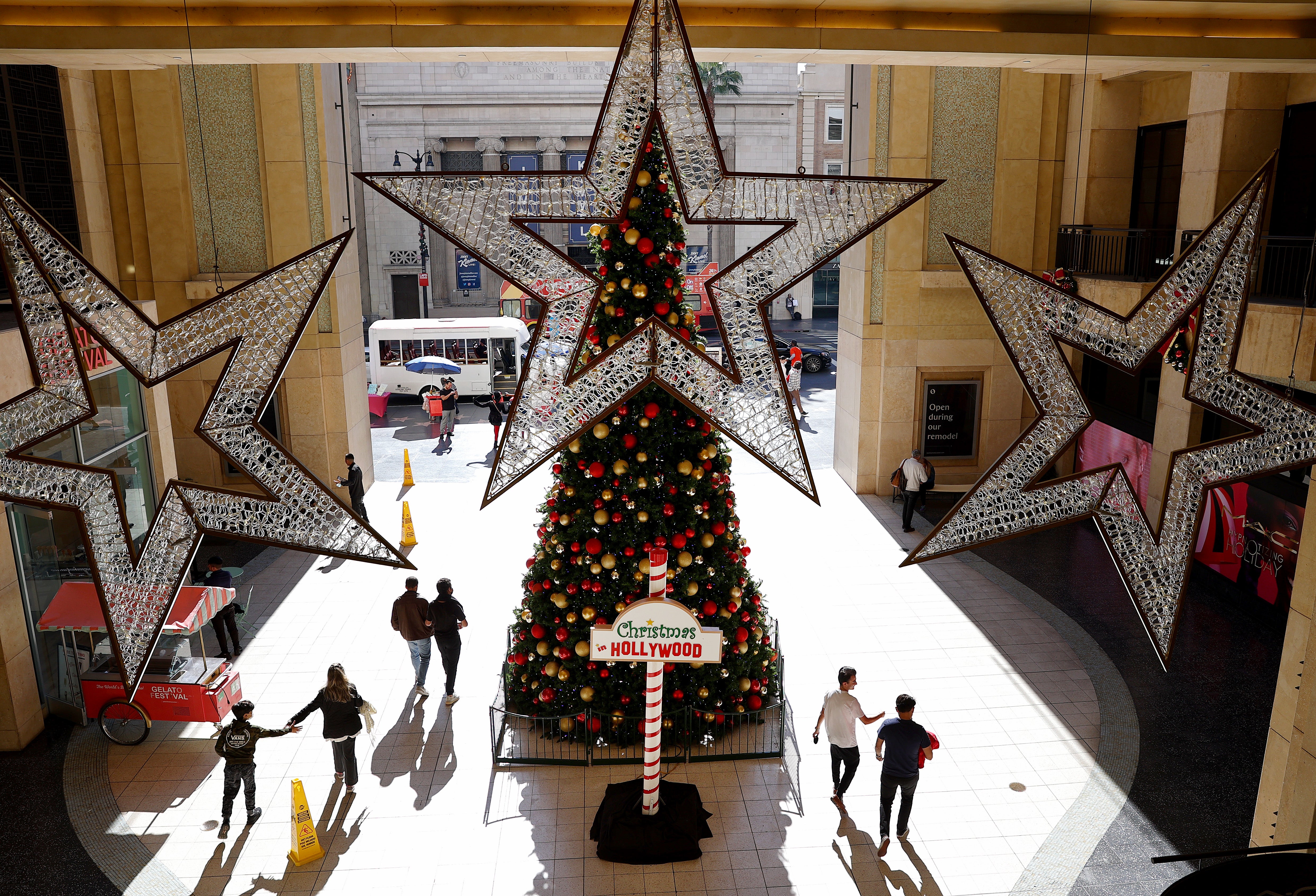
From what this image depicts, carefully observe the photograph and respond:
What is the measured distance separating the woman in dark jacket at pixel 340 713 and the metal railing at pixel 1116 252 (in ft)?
38.1

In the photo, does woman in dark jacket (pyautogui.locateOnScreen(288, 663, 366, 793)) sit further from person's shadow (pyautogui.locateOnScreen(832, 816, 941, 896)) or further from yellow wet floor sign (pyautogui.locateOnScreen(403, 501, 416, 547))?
yellow wet floor sign (pyautogui.locateOnScreen(403, 501, 416, 547))

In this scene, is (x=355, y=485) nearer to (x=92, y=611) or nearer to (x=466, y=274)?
(x=92, y=611)

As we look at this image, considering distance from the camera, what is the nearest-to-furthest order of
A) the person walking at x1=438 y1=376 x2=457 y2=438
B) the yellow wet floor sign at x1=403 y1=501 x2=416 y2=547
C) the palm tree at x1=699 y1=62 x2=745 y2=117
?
1. the yellow wet floor sign at x1=403 y1=501 x2=416 y2=547
2. the person walking at x1=438 y1=376 x2=457 y2=438
3. the palm tree at x1=699 y1=62 x2=745 y2=117

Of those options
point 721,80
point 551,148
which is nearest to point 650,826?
point 551,148

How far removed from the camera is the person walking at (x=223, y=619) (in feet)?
37.2

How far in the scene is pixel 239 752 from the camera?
8148 millimetres

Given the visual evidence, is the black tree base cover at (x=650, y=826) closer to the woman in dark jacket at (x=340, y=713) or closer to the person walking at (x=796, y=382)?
the woman in dark jacket at (x=340, y=713)

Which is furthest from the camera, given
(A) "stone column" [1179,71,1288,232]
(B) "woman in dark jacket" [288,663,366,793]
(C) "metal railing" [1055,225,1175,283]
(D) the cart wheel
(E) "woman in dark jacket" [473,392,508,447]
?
(E) "woman in dark jacket" [473,392,508,447]

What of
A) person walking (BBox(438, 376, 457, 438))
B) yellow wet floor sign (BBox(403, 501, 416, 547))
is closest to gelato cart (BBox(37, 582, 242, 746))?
yellow wet floor sign (BBox(403, 501, 416, 547))

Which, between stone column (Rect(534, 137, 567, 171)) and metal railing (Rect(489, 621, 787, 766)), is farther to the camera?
stone column (Rect(534, 137, 567, 171))

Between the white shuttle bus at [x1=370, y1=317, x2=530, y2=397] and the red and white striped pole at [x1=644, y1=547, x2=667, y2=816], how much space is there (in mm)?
19127

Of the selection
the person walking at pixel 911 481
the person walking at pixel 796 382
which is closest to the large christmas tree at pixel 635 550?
the person walking at pixel 911 481

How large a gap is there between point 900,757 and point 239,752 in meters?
5.62

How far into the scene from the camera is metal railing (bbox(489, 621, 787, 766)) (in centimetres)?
922
